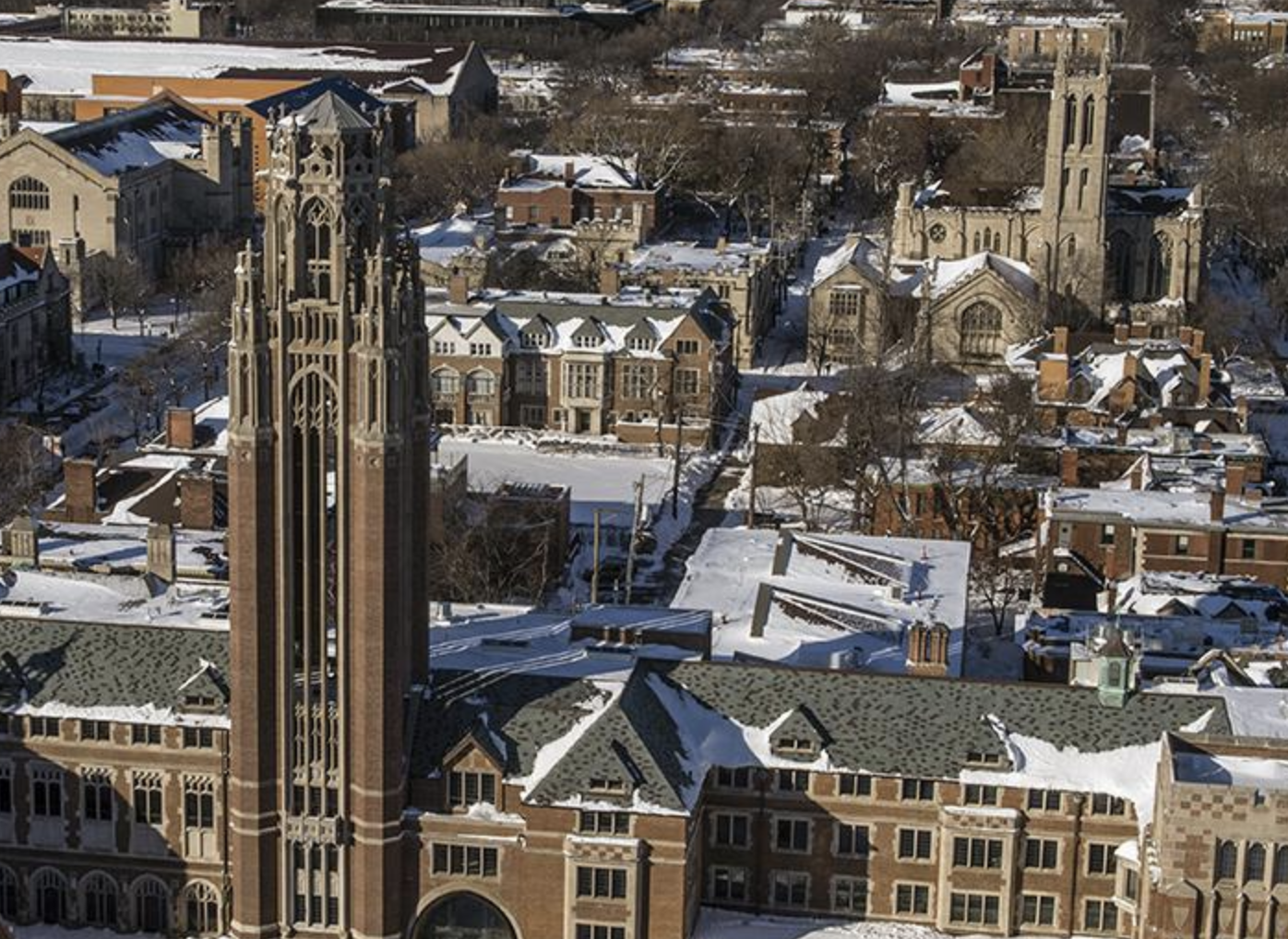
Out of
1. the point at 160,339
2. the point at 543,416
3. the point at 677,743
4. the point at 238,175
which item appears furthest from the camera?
the point at 238,175

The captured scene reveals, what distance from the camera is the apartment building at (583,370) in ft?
429

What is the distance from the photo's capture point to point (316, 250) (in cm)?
6556

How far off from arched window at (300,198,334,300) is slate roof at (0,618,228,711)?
471 inches

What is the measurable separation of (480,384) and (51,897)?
62407 millimetres

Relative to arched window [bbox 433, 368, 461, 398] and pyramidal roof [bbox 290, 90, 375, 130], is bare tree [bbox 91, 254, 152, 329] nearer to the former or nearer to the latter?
arched window [bbox 433, 368, 461, 398]

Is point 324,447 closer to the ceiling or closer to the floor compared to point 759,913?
closer to the ceiling

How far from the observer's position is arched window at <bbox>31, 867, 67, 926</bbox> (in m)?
71.2

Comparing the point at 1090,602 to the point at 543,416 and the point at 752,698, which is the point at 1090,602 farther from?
the point at 543,416

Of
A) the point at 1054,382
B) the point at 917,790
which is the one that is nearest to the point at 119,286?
the point at 1054,382

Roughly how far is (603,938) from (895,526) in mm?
43193

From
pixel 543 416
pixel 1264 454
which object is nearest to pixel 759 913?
pixel 1264 454

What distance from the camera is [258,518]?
66812mm

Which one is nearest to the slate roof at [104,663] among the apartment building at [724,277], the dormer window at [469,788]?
the dormer window at [469,788]

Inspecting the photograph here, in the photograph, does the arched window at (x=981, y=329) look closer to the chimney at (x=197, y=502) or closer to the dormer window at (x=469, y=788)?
the chimney at (x=197, y=502)
